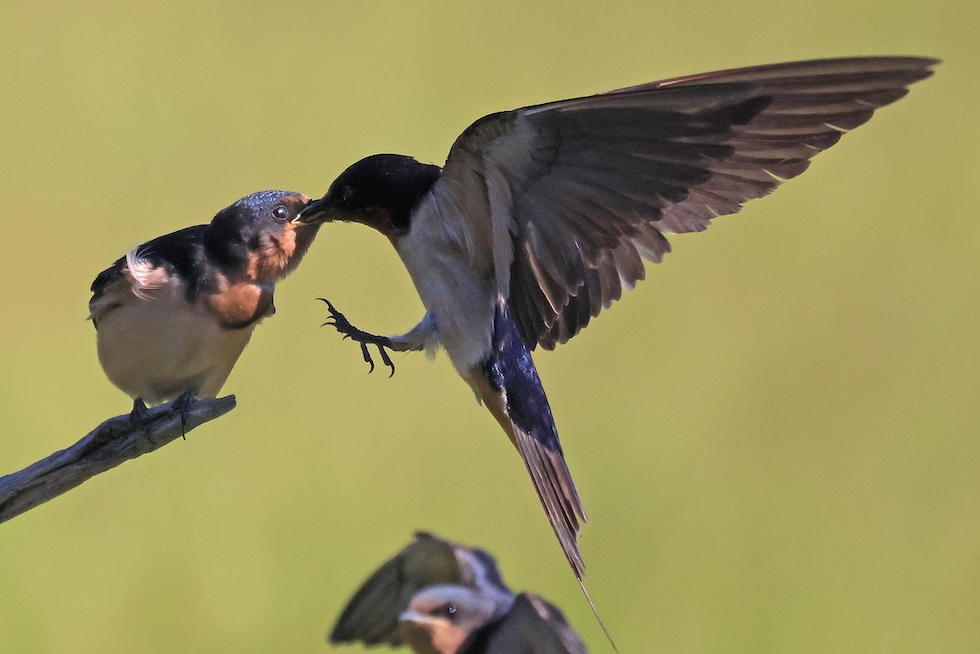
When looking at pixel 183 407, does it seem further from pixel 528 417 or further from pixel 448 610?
pixel 448 610

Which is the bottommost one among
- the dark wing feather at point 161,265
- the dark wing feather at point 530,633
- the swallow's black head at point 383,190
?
the dark wing feather at point 530,633

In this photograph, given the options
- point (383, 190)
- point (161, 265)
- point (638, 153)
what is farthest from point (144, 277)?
point (638, 153)

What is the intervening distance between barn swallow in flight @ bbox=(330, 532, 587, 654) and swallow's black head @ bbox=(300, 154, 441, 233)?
505 millimetres

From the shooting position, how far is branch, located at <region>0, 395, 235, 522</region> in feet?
4.77

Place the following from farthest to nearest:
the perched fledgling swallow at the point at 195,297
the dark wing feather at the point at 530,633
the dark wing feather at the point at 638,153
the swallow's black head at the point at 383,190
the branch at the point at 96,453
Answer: the perched fledgling swallow at the point at 195,297, the swallow's black head at the point at 383,190, the branch at the point at 96,453, the dark wing feather at the point at 638,153, the dark wing feather at the point at 530,633

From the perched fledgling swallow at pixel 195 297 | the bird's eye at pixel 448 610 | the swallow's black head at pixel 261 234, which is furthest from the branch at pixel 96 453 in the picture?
the bird's eye at pixel 448 610

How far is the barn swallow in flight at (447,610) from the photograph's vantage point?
1020 mm

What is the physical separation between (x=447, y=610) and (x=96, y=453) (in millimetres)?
564

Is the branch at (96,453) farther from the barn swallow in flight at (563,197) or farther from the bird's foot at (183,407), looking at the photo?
the barn swallow in flight at (563,197)

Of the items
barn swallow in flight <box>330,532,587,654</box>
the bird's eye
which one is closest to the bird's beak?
barn swallow in flight <box>330,532,587,654</box>

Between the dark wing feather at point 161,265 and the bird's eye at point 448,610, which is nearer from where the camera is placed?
the bird's eye at point 448,610

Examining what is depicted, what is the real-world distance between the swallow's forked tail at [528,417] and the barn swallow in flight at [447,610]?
332mm

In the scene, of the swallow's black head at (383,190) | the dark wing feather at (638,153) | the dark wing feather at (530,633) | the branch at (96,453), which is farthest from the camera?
the swallow's black head at (383,190)

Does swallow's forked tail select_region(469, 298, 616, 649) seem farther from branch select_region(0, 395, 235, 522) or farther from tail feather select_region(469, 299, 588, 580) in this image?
branch select_region(0, 395, 235, 522)
